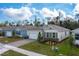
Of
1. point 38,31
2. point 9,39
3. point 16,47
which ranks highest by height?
point 38,31

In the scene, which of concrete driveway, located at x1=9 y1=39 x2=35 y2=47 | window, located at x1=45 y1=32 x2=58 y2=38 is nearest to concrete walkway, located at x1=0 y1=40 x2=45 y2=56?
concrete driveway, located at x1=9 y1=39 x2=35 y2=47

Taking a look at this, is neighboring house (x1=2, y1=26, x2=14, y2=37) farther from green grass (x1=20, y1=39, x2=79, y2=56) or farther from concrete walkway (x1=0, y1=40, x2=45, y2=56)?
green grass (x1=20, y1=39, x2=79, y2=56)

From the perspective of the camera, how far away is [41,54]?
24.8ft

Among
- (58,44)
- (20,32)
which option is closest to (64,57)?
(58,44)

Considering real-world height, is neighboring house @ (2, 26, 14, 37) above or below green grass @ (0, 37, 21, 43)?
above

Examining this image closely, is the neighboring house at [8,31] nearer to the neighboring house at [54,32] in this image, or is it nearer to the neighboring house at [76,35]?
the neighboring house at [54,32]

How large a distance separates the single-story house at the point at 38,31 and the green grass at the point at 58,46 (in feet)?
0.31

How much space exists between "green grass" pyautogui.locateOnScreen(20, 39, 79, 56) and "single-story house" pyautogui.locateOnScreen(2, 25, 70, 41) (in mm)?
95

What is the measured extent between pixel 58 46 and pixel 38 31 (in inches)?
13.5

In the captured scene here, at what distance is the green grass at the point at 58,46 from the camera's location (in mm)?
7559

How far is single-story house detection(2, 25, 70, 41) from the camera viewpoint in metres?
7.58

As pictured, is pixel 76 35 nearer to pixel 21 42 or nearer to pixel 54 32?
pixel 54 32

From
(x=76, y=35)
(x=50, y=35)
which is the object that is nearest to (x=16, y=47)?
(x=50, y=35)

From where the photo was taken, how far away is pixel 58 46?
299 inches
